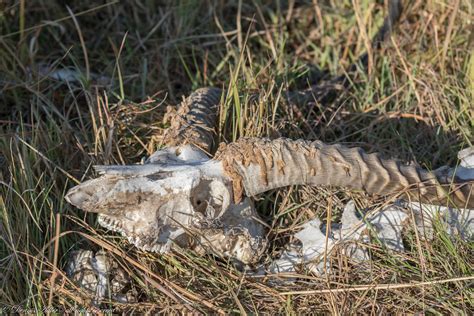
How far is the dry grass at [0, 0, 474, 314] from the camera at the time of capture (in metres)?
2.13

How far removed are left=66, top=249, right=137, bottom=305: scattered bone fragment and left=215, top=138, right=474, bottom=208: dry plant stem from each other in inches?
19.3

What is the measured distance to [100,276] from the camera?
2.20 metres

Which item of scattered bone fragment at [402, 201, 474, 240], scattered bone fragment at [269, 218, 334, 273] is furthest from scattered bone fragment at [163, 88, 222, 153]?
scattered bone fragment at [402, 201, 474, 240]

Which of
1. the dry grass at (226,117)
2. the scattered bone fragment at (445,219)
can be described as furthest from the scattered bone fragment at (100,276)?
the scattered bone fragment at (445,219)

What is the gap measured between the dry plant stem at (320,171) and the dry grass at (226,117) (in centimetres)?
18

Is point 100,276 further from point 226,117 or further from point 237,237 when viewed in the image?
point 226,117

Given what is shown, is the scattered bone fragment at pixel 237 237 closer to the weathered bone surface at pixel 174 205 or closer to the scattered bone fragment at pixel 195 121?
the weathered bone surface at pixel 174 205

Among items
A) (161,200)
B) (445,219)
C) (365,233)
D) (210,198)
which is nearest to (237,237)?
(210,198)

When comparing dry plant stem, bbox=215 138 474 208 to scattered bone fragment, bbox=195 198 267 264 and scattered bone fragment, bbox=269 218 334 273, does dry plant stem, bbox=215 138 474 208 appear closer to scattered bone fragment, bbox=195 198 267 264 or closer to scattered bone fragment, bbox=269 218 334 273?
scattered bone fragment, bbox=195 198 267 264

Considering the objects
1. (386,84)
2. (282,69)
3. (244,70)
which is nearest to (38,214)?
(244,70)

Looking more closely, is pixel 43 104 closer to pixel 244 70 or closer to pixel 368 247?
pixel 244 70

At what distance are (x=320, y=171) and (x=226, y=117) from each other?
57 centimetres

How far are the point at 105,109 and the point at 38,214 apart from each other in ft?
1.74

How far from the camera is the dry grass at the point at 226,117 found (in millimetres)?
2129
